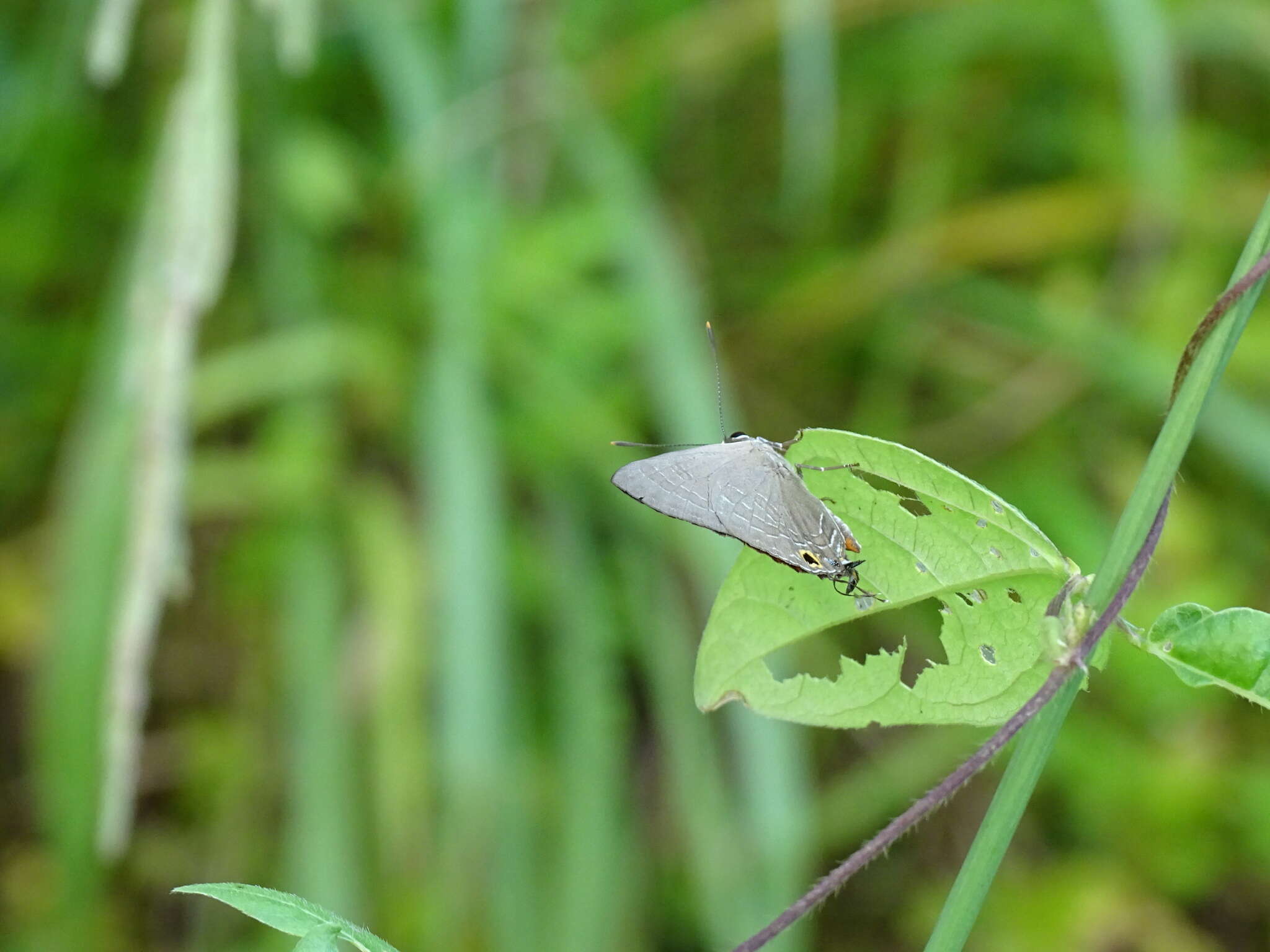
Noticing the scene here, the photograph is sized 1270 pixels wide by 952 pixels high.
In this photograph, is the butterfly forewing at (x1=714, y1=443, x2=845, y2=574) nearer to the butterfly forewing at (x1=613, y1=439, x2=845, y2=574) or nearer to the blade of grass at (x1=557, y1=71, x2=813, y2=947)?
the butterfly forewing at (x1=613, y1=439, x2=845, y2=574)

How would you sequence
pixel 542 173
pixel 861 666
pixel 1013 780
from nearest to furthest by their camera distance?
pixel 1013 780, pixel 861 666, pixel 542 173

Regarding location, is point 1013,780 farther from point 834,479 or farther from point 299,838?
point 299,838

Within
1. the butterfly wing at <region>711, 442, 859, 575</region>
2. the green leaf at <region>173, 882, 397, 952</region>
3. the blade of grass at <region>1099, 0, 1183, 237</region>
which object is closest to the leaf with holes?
the butterfly wing at <region>711, 442, 859, 575</region>

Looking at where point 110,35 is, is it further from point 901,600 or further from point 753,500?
point 901,600

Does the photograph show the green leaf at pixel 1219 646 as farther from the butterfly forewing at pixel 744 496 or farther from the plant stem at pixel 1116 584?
the butterfly forewing at pixel 744 496

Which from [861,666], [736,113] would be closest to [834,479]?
[861,666]

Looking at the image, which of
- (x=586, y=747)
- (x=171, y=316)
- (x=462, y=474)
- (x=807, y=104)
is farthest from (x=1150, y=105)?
(x=171, y=316)
